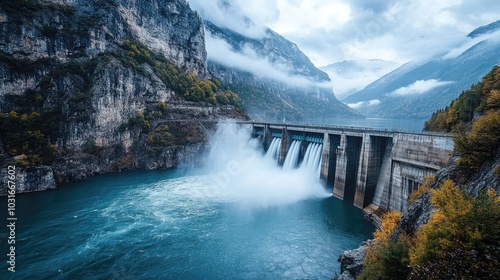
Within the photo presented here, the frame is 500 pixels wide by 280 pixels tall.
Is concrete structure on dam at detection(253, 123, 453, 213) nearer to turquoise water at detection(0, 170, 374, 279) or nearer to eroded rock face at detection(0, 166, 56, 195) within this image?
turquoise water at detection(0, 170, 374, 279)

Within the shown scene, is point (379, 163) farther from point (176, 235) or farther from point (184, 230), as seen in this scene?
point (176, 235)

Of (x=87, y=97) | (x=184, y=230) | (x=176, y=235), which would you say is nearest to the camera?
(x=176, y=235)

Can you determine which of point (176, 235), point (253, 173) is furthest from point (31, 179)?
point (253, 173)

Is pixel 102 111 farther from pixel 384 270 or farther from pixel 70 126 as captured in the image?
pixel 384 270

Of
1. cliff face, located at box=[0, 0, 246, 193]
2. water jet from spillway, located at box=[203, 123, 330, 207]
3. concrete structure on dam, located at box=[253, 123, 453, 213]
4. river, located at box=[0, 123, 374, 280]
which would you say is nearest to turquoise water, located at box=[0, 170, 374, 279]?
river, located at box=[0, 123, 374, 280]

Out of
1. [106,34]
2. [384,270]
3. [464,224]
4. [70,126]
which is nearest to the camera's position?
[464,224]

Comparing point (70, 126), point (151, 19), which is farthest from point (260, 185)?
point (151, 19)
